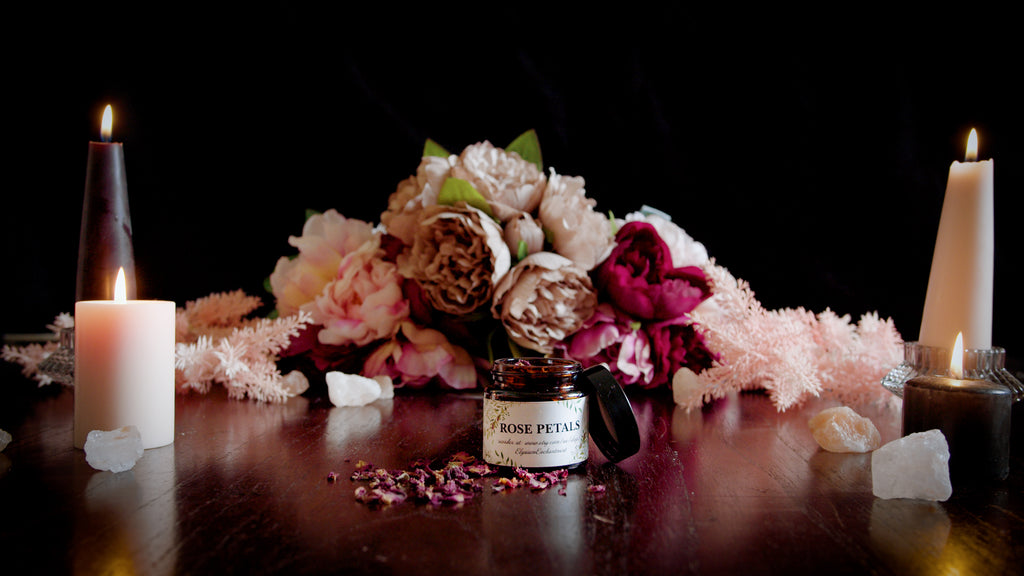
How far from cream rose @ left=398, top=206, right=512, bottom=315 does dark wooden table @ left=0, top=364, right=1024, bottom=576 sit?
0.34 meters

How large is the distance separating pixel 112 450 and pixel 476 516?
407 mm

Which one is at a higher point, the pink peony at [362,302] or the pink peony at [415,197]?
the pink peony at [415,197]

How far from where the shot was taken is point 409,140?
1905mm

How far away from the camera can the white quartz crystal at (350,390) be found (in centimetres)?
124

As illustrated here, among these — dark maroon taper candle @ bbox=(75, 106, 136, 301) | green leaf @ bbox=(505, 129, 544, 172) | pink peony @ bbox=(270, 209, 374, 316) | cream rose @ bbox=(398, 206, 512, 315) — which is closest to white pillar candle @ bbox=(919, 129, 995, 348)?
cream rose @ bbox=(398, 206, 512, 315)

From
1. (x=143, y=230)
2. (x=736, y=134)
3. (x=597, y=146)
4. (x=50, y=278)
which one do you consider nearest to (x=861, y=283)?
(x=736, y=134)

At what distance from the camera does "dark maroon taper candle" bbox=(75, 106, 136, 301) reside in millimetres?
1021

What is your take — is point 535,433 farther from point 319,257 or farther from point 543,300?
point 319,257

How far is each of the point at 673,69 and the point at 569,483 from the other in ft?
4.54

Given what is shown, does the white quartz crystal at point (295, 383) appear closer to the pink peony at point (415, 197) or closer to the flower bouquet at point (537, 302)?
the flower bouquet at point (537, 302)

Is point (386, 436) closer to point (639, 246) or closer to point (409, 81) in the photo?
point (639, 246)

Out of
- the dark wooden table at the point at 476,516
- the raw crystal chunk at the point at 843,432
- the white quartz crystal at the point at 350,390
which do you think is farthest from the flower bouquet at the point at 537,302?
the dark wooden table at the point at 476,516

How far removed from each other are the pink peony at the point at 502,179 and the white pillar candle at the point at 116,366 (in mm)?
573

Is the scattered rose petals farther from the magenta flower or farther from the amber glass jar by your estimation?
the magenta flower
